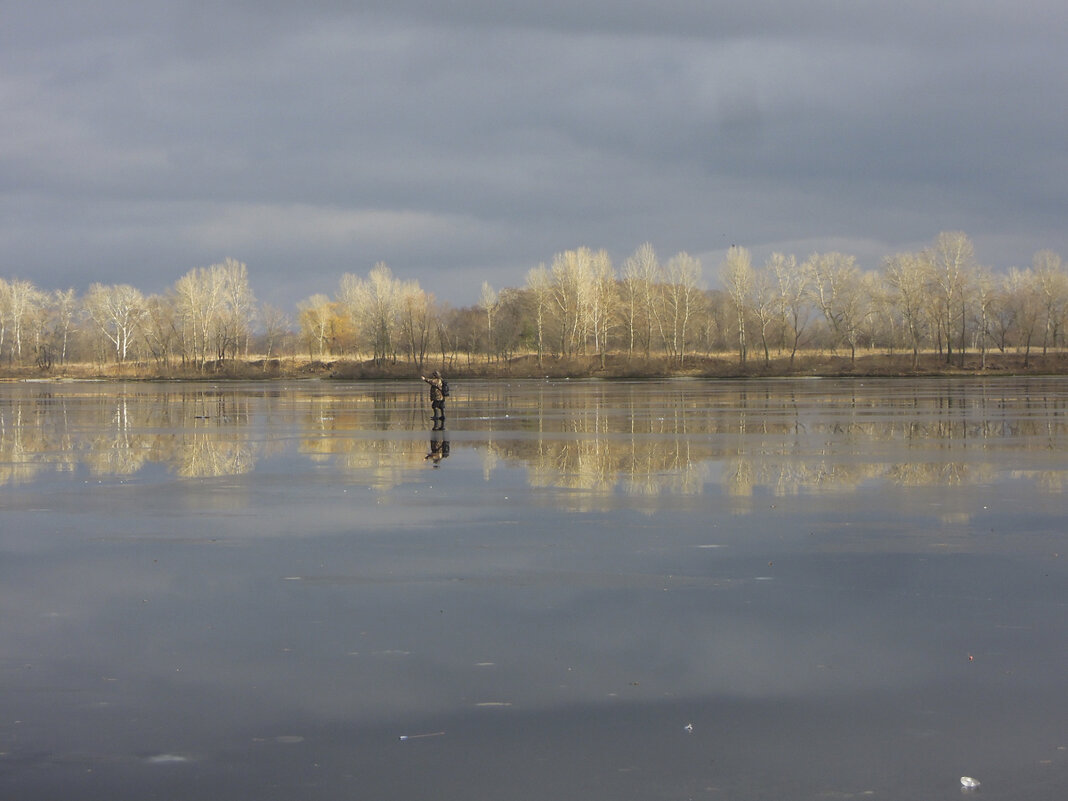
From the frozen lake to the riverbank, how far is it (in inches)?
3012

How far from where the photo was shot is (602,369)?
317 feet

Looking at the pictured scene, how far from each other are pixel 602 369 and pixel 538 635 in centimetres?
8886

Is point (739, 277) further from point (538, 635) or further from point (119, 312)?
point (538, 635)

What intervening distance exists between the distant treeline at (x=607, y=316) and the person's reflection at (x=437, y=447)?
2788 inches

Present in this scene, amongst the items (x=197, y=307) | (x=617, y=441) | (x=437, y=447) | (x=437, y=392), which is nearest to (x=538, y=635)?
(x=437, y=447)

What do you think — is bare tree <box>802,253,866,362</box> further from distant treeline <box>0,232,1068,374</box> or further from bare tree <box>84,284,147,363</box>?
bare tree <box>84,284,147,363</box>

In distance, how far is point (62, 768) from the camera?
5.69 m

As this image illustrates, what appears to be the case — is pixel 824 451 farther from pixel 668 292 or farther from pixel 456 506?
pixel 668 292

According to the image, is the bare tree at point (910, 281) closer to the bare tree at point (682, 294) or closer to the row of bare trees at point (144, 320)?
the bare tree at point (682, 294)

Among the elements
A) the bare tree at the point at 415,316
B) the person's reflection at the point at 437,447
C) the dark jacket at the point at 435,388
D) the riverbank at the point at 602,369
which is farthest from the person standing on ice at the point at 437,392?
the bare tree at the point at 415,316

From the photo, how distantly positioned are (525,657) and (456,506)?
23.7 feet

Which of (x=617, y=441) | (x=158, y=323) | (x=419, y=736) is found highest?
(x=158, y=323)

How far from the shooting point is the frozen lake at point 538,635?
5.66 meters

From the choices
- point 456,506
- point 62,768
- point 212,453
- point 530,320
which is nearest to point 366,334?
point 530,320
